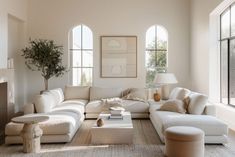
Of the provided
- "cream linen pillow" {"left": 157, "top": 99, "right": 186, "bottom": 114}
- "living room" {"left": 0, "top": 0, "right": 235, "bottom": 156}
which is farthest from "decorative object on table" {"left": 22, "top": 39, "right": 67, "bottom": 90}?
"cream linen pillow" {"left": 157, "top": 99, "right": 186, "bottom": 114}

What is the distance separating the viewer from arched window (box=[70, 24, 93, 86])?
888cm

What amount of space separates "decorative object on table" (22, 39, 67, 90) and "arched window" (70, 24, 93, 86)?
462mm

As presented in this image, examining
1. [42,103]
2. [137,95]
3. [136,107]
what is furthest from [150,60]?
[42,103]

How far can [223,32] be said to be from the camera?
6805 millimetres

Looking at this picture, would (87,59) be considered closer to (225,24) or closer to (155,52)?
(155,52)

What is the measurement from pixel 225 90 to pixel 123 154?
346 cm

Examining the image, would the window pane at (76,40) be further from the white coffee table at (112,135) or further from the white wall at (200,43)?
the white coffee table at (112,135)

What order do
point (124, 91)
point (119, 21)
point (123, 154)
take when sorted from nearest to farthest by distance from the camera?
1. point (123, 154)
2. point (124, 91)
3. point (119, 21)

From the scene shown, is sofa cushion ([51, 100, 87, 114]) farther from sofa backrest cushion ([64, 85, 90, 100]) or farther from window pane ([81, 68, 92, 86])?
window pane ([81, 68, 92, 86])

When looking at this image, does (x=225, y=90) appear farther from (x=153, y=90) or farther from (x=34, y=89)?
(x=34, y=89)

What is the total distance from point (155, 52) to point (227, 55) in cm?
267

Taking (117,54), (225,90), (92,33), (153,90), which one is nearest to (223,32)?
(225,90)

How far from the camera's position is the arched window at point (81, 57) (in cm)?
888

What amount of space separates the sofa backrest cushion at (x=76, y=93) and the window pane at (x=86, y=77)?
94cm
